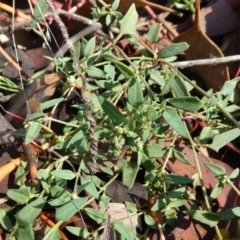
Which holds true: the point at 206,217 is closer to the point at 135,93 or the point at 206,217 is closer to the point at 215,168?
the point at 215,168

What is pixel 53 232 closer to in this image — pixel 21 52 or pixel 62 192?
pixel 62 192

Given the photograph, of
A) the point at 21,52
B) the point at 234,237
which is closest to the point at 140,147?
the point at 234,237

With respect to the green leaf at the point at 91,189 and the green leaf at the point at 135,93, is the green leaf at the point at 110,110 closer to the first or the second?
the green leaf at the point at 135,93

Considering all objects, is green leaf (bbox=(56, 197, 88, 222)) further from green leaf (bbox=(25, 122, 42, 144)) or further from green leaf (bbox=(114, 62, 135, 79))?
green leaf (bbox=(114, 62, 135, 79))

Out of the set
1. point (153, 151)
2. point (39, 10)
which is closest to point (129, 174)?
point (153, 151)

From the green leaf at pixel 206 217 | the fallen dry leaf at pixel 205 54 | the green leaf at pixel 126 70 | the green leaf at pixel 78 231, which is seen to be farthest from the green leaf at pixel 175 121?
the fallen dry leaf at pixel 205 54

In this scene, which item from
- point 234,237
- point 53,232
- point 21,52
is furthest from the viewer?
point 21,52
